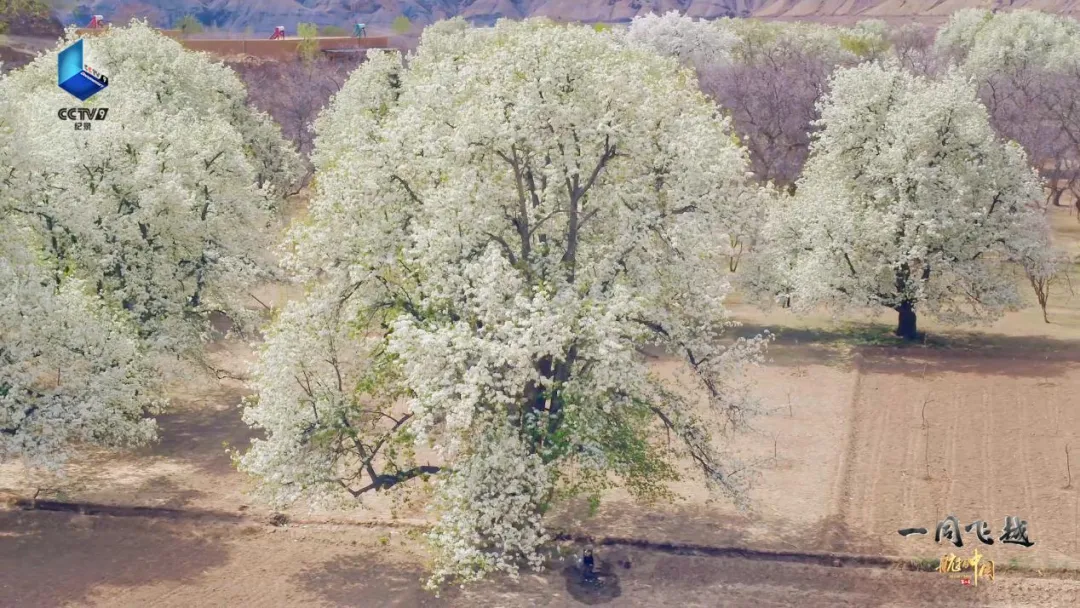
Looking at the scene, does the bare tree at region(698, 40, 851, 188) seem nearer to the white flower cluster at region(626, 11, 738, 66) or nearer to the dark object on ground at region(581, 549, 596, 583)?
the white flower cluster at region(626, 11, 738, 66)

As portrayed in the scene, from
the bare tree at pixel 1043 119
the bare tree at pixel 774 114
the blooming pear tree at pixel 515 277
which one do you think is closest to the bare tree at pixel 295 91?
the bare tree at pixel 774 114

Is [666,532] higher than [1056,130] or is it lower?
lower

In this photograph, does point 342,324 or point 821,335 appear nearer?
point 342,324

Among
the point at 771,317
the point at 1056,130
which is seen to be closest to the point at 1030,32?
the point at 1056,130

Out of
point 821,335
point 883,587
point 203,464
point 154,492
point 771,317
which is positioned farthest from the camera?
point 771,317

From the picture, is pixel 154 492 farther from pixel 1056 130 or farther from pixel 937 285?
pixel 1056 130

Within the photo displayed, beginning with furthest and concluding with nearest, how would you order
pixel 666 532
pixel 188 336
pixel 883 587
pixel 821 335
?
pixel 821 335 → pixel 188 336 → pixel 666 532 → pixel 883 587
